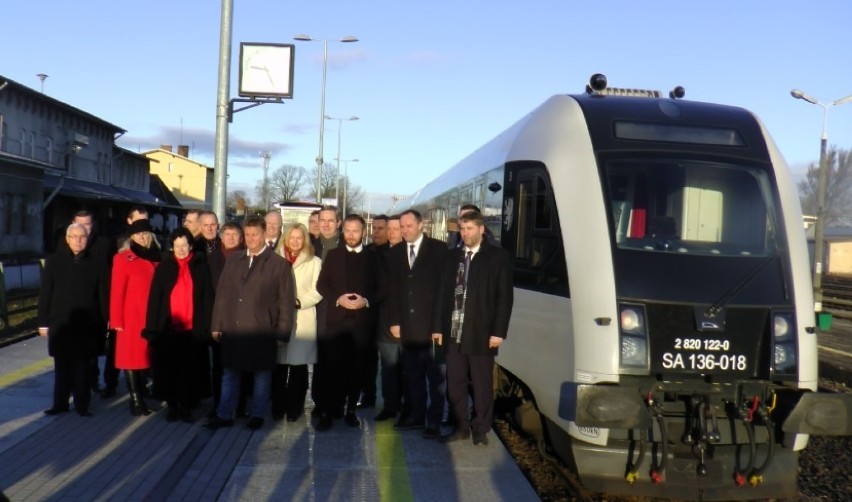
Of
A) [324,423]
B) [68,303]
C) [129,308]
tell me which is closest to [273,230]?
[129,308]

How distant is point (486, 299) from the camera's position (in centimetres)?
649

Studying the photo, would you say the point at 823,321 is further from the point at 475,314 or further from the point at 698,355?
the point at 475,314

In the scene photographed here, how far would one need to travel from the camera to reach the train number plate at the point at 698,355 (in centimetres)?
546

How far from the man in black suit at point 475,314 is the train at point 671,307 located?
0.26 m

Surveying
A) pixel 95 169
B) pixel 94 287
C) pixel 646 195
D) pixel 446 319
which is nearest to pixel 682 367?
pixel 646 195

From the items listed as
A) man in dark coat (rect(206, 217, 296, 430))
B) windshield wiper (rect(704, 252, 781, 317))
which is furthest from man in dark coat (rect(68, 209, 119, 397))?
windshield wiper (rect(704, 252, 781, 317))

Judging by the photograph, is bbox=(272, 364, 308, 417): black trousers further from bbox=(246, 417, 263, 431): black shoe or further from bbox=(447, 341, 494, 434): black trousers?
bbox=(447, 341, 494, 434): black trousers

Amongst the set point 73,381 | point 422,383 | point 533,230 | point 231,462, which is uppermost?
point 533,230

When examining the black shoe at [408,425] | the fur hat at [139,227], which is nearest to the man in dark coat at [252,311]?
the fur hat at [139,227]

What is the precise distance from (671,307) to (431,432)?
8.20ft

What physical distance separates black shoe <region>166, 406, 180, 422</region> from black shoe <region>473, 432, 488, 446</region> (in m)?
2.73

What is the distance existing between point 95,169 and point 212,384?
36.9 m

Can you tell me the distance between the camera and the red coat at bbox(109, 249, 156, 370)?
7.38 meters

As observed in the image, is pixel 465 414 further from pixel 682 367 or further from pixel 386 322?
pixel 682 367
